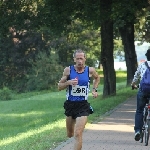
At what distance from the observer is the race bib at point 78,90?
9722 millimetres

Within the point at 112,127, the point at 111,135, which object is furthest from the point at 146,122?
the point at 112,127

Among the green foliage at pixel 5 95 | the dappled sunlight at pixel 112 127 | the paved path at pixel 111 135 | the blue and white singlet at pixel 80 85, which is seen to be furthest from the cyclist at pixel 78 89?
the green foliage at pixel 5 95

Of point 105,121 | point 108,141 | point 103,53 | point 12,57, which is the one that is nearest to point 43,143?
point 108,141

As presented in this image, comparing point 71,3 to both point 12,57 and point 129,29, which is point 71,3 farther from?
point 12,57

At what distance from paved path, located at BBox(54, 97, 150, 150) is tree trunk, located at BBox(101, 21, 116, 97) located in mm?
8631

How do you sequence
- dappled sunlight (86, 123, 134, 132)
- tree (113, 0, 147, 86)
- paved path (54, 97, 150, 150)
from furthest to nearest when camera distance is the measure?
tree (113, 0, 147, 86)
dappled sunlight (86, 123, 134, 132)
paved path (54, 97, 150, 150)

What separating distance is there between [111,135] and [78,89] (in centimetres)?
484

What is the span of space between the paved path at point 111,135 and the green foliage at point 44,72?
121 ft

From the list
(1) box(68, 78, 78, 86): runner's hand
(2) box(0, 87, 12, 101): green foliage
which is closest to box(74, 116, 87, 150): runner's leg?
(1) box(68, 78, 78, 86): runner's hand

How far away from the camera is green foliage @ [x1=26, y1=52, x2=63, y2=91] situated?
57.4 metres

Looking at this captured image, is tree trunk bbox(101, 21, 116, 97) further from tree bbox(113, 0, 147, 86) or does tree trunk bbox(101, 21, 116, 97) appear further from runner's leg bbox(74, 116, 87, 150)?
runner's leg bbox(74, 116, 87, 150)

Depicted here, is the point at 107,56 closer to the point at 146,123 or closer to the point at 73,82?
the point at 146,123

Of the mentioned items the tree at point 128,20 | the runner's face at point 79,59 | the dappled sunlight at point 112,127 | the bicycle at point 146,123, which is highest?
the tree at point 128,20

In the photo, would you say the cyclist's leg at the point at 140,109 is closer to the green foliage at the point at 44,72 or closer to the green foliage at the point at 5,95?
the green foliage at the point at 5,95
